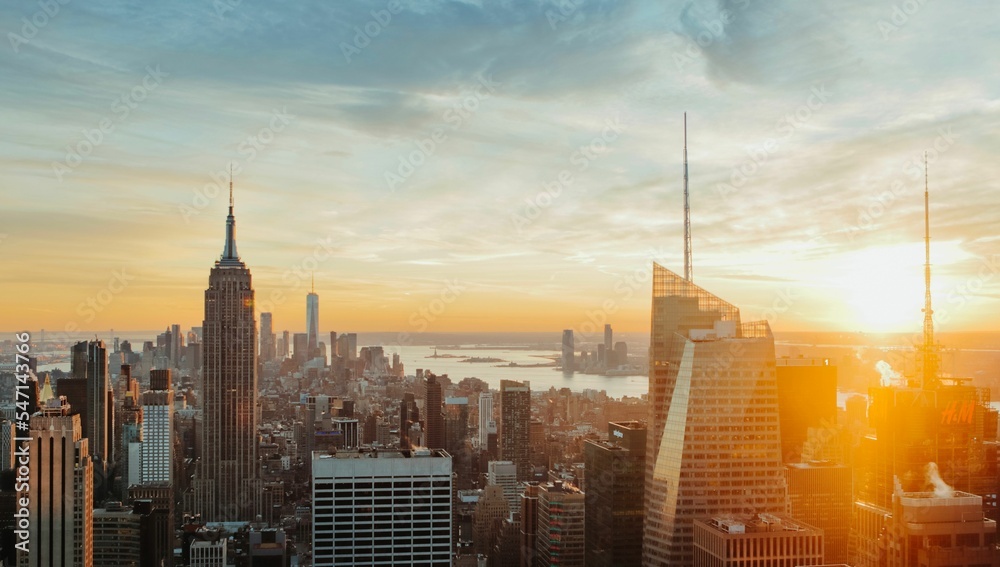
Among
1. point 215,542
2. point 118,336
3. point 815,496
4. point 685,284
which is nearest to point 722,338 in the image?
point 685,284

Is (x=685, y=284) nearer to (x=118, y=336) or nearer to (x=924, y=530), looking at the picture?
(x=924, y=530)

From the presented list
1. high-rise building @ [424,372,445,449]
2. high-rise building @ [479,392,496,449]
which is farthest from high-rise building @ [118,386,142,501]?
high-rise building @ [479,392,496,449]

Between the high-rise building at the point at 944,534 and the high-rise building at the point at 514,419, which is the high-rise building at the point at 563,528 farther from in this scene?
the high-rise building at the point at 514,419

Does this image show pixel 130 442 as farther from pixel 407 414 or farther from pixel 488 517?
pixel 488 517

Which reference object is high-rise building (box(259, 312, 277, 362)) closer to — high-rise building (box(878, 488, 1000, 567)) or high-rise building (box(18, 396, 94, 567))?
high-rise building (box(18, 396, 94, 567))

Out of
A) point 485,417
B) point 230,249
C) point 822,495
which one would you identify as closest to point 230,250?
point 230,249

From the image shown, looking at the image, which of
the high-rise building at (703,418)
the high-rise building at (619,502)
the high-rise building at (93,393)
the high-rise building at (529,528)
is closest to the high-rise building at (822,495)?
the high-rise building at (703,418)

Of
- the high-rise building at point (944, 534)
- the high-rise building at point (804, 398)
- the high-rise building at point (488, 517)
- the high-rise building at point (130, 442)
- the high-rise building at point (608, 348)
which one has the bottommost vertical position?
the high-rise building at point (488, 517)
